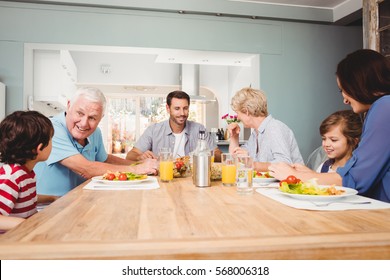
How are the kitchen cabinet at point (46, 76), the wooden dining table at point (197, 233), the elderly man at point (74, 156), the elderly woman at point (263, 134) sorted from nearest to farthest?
the wooden dining table at point (197, 233) → the elderly man at point (74, 156) → the elderly woman at point (263, 134) → the kitchen cabinet at point (46, 76)

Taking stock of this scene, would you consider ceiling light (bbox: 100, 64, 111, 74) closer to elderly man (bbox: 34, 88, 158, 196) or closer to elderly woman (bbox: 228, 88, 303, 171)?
elderly woman (bbox: 228, 88, 303, 171)

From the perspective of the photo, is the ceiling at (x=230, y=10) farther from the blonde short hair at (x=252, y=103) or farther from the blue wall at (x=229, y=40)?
the blonde short hair at (x=252, y=103)

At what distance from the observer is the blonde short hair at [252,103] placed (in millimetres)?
2611

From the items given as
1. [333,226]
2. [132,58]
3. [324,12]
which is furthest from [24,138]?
[132,58]

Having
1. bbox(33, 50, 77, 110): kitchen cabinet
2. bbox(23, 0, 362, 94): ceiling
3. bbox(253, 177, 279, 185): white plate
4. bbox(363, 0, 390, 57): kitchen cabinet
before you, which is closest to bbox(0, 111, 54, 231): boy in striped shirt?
bbox(253, 177, 279, 185): white plate

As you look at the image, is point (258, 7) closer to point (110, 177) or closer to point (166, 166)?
point (166, 166)

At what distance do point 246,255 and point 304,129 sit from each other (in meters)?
4.12

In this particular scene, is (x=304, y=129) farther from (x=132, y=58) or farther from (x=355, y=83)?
(x=132, y=58)

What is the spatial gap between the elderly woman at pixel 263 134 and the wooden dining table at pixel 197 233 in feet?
4.08

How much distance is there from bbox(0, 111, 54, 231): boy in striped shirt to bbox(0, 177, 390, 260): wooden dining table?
36cm

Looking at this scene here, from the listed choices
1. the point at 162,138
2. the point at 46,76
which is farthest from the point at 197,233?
the point at 46,76

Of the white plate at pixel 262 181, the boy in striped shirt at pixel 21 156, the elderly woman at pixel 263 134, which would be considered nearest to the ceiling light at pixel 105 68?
the elderly woman at pixel 263 134

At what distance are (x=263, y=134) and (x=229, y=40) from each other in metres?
2.10

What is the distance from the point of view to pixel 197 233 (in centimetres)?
73
